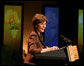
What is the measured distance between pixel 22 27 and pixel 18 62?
0.60 metres

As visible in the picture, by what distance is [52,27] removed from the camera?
8.98 feet

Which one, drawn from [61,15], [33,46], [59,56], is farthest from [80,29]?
[33,46]

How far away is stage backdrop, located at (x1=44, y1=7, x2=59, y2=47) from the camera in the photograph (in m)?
2.64

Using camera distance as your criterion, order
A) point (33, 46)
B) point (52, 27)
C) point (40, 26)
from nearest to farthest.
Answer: point (33, 46)
point (40, 26)
point (52, 27)

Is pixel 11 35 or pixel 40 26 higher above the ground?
pixel 40 26

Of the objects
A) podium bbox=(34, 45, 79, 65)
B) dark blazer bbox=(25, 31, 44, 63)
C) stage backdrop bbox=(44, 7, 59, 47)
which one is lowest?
podium bbox=(34, 45, 79, 65)

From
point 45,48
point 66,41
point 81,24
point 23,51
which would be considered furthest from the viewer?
point 81,24

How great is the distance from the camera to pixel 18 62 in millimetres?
2740

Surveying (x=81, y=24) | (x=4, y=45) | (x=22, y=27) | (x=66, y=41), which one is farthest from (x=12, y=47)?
(x=81, y=24)

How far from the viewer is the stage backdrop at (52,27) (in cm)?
264

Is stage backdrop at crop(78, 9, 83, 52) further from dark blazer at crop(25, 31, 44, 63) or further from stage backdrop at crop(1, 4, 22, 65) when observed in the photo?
stage backdrop at crop(1, 4, 22, 65)

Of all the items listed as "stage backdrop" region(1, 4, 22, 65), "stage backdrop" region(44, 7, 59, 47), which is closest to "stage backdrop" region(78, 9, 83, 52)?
"stage backdrop" region(44, 7, 59, 47)

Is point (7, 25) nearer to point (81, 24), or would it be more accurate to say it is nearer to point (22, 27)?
point (22, 27)

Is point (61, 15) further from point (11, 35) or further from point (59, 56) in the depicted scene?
point (11, 35)
